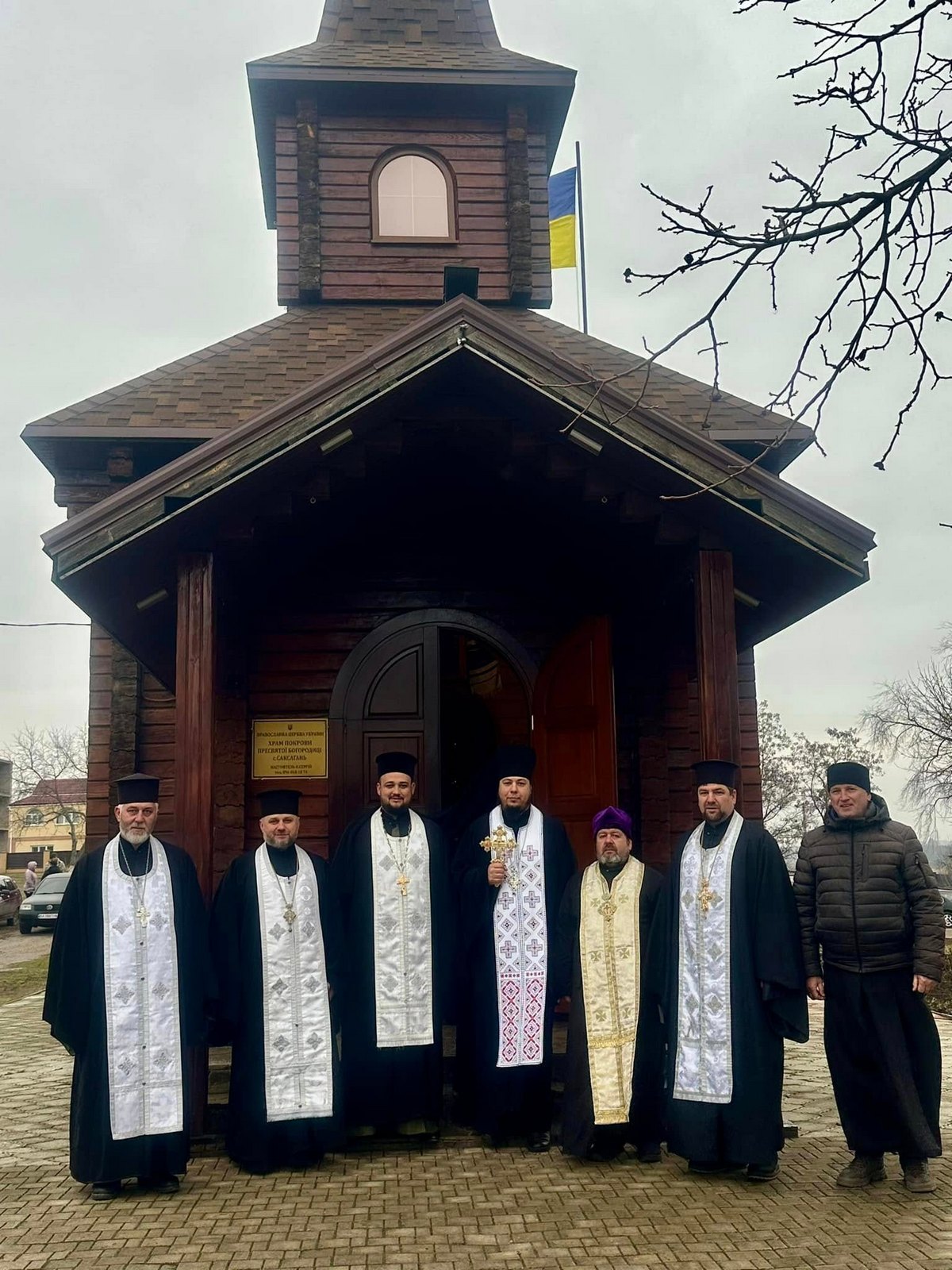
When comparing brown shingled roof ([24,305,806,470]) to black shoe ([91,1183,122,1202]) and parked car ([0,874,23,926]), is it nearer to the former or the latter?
black shoe ([91,1183,122,1202])

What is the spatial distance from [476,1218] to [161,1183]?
156cm

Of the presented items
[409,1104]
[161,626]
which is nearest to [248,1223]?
[409,1104]

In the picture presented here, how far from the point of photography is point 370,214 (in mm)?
12500

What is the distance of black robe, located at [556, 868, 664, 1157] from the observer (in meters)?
6.04

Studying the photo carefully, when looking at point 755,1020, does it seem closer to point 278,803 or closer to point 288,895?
point 288,895

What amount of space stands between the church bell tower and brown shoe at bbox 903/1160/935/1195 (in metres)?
9.22

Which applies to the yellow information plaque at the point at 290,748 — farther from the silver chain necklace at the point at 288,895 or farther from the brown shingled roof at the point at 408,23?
the brown shingled roof at the point at 408,23

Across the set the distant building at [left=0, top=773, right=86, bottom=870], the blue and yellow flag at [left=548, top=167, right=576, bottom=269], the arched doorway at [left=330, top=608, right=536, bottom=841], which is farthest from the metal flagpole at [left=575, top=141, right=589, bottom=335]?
the distant building at [left=0, top=773, right=86, bottom=870]

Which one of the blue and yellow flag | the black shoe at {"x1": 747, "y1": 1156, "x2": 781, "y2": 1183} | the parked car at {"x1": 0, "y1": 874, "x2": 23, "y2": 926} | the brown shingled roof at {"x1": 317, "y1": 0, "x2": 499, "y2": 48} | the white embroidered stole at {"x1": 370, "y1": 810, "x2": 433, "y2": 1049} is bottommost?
the parked car at {"x1": 0, "y1": 874, "x2": 23, "y2": 926}

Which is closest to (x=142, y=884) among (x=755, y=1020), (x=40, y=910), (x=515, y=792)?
(x=515, y=792)

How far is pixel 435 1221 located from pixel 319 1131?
43.7 inches

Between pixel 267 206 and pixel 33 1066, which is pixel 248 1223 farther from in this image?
pixel 267 206

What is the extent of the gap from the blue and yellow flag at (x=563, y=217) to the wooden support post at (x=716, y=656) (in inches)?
392

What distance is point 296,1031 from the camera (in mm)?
6023
